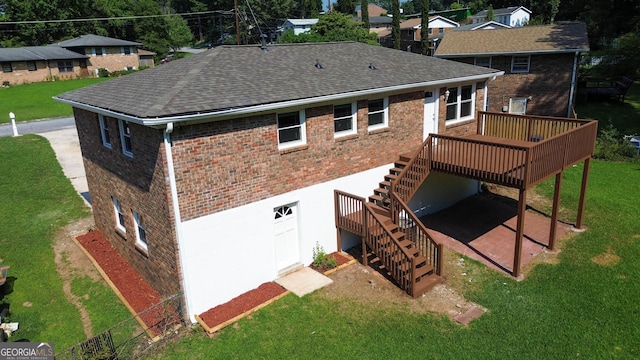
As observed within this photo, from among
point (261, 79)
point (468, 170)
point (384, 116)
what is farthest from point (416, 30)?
point (261, 79)

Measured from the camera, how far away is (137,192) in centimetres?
1140

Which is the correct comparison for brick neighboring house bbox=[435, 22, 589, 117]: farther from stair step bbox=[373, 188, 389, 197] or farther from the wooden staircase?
stair step bbox=[373, 188, 389, 197]

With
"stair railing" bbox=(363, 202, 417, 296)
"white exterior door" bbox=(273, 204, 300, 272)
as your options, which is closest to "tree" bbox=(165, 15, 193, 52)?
"white exterior door" bbox=(273, 204, 300, 272)

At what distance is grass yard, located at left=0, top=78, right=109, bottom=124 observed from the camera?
33.9 metres

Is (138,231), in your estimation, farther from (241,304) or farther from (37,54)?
(37,54)

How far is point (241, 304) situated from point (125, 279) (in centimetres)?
391

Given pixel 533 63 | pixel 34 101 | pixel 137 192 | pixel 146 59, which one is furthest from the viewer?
pixel 146 59

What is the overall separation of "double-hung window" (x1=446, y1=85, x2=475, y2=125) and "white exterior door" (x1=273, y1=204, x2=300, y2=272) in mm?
7430

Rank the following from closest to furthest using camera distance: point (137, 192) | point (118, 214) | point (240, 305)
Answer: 1. point (240, 305)
2. point (137, 192)
3. point (118, 214)

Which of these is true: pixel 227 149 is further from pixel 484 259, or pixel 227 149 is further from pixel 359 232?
pixel 484 259

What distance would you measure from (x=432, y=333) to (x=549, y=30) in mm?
26157

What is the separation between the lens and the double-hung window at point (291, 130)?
11.7 m

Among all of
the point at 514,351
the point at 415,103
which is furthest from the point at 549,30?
the point at 514,351

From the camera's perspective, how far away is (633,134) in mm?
25469
